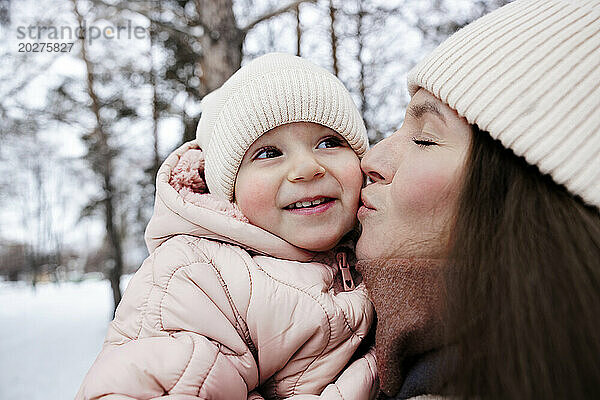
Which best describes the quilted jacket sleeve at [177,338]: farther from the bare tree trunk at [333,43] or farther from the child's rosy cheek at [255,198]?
the bare tree trunk at [333,43]

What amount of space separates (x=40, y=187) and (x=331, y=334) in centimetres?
582

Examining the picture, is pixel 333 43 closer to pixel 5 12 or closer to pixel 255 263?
pixel 5 12

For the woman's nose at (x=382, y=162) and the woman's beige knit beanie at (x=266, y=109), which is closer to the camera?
the woman's nose at (x=382, y=162)

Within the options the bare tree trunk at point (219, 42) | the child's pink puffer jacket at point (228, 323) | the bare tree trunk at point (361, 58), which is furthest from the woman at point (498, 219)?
the bare tree trunk at point (361, 58)

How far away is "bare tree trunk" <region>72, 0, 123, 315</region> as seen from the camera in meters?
7.05

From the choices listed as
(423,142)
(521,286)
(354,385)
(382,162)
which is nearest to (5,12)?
(382,162)

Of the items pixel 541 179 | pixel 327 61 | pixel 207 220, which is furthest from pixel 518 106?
pixel 327 61

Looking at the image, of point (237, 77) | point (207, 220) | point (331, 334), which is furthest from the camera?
point (237, 77)

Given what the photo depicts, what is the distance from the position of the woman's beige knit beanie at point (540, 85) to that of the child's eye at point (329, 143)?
0.46 meters

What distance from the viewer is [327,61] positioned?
22.1ft

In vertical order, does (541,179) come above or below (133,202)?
above

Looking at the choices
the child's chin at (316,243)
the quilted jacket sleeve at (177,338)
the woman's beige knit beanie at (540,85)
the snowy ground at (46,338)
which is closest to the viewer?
the woman's beige knit beanie at (540,85)

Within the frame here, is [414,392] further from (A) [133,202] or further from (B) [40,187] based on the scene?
(A) [133,202]

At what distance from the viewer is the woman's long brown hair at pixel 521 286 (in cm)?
80
